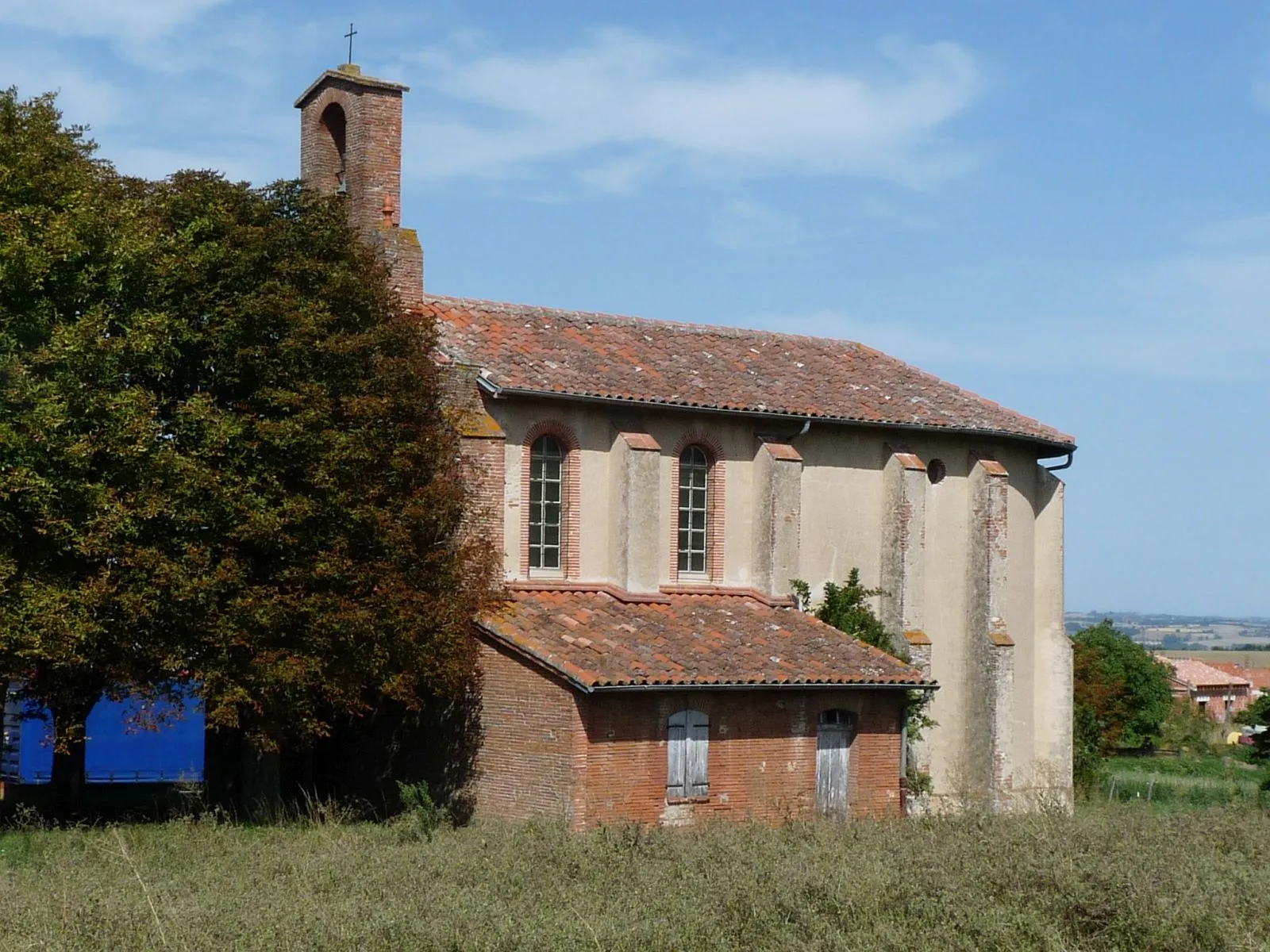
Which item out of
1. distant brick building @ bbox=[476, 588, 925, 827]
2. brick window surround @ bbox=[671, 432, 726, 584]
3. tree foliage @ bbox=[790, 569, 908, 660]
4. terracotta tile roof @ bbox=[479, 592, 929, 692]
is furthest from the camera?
tree foliage @ bbox=[790, 569, 908, 660]

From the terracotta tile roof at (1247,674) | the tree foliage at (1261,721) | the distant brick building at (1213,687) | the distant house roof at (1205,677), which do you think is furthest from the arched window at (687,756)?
the terracotta tile roof at (1247,674)

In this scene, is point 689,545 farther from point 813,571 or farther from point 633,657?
point 633,657

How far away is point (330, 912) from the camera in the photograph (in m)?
13.1

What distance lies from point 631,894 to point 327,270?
11.8 meters

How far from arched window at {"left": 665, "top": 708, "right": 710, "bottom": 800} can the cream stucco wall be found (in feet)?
12.0

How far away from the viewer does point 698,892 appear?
13.9 m

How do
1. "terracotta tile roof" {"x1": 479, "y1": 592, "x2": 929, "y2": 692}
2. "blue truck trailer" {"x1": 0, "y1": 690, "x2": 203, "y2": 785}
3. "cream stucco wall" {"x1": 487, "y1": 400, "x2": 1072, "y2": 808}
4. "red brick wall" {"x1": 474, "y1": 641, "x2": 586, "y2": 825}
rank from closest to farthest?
"red brick wall" {"x1": 474, "y1": 641, "x2": 586, "y2": 825}, "terracotta tile roof" {"x1": 479, "y1": 592, "x2": 929, "y2": 692}, "cream stucco wall" {"x1": 487, "y1": 400, "x2": 1072, "y2": 808}, "blue truck trailer" {"x1": 0, "y1": 690, "x2": 203, "y2": 785}

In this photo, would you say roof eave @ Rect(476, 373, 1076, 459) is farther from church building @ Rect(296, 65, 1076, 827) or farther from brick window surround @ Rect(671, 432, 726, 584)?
brick window surround @ Rect(671, 432, 726, 584)

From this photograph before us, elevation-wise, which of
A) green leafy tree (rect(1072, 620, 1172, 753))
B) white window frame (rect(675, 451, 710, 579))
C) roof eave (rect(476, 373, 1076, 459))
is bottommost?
green leafy tree (rect(1072, 620, 1172, 753))

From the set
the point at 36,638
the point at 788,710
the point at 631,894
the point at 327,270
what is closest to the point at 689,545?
the point at 788,710

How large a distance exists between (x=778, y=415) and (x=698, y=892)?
14.8 meters

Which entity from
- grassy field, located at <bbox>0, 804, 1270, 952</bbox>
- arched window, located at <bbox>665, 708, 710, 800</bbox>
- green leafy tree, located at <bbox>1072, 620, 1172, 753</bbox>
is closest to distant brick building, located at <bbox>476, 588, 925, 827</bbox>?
arched window, located at <bbox>665, 708, 710, 800</bbox>

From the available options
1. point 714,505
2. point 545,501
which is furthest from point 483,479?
point 714,505

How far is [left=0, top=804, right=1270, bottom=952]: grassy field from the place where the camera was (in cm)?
1237
